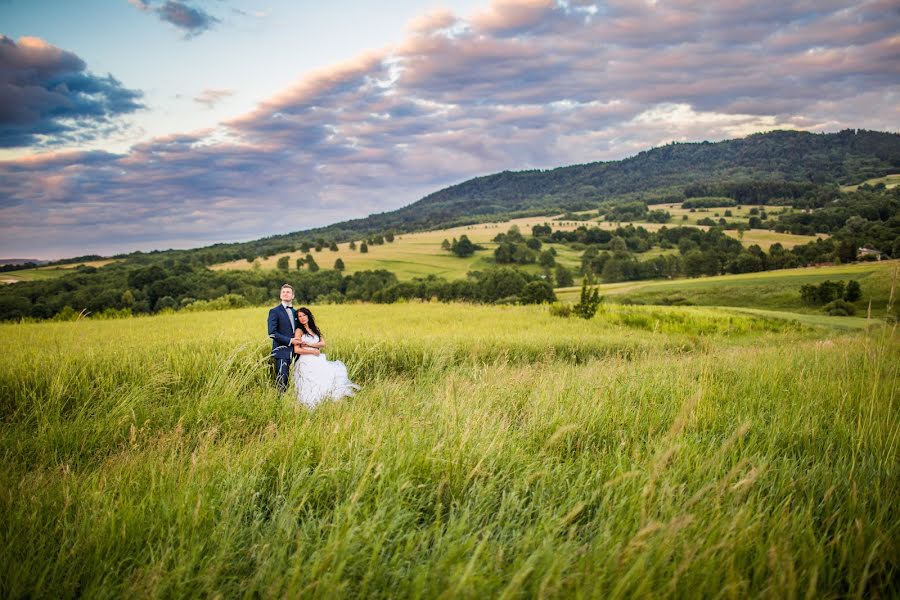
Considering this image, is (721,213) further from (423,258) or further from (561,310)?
(561,310)

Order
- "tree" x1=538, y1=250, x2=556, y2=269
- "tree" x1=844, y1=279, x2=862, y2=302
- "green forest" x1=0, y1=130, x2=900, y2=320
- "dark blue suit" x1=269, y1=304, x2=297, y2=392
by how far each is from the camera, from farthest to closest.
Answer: "tree" x1=538, y1=250, x2=556, y2=269 → "tree" x1=844, y1=279, x2=862, y2=302 → "green forest" x1=0, y1=130, x2=900, y2=320 → "dark blue suit" x1=269, y1=304, x2=297, y2=392

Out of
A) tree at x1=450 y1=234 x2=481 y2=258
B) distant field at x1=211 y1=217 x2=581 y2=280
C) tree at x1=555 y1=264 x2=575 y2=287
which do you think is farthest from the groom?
tree at x1=450 y1=234 x2=481 y2=258

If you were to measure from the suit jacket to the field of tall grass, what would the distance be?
244cm

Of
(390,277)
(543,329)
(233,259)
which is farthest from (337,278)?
(543,329)

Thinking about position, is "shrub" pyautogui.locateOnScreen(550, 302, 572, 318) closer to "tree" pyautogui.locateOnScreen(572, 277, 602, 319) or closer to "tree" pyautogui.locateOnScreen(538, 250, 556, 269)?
"tree" pyautogui.locateOnScreen(572, 277, 602, 319)

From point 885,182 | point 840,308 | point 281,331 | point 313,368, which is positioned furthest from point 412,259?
point 885,182

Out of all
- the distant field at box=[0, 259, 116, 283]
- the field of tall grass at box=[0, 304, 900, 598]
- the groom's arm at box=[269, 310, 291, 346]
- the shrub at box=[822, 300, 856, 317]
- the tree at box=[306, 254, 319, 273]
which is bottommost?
the shrub at box=[822, 300, 856, 317]

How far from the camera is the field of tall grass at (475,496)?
204 centimetres

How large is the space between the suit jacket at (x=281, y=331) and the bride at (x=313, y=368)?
0.64 ft

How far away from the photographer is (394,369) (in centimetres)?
1153

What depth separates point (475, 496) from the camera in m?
2.83

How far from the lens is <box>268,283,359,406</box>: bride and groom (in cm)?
810

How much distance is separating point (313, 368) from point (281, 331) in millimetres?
1000

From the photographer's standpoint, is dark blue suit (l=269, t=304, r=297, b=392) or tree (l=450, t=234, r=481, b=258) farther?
tree (l=450, t=234, r=481, b=258)
